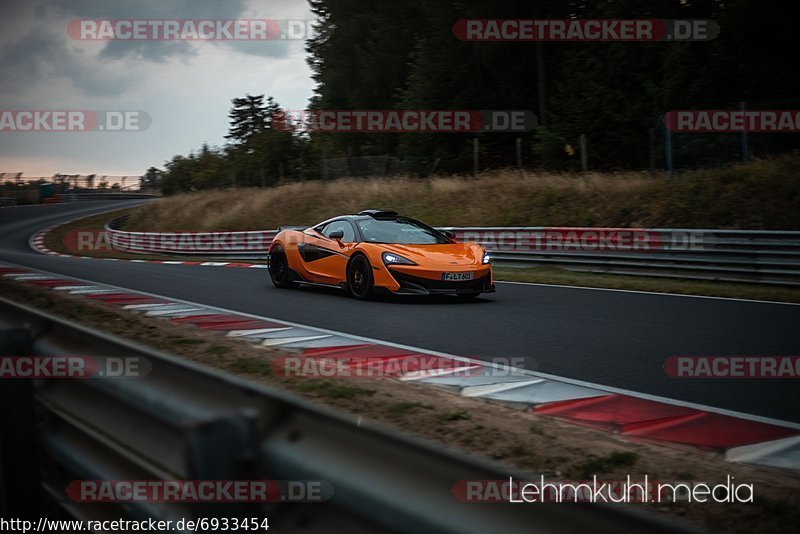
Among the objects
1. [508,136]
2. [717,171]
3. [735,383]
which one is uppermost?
[508,136]

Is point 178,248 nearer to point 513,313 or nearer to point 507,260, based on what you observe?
point 507,260

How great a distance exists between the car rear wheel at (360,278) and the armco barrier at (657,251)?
5.97m

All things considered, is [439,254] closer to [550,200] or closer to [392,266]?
[392,266]

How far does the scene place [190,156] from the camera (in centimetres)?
5875

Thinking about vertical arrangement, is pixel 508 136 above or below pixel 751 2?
below

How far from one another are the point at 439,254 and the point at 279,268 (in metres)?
3.42

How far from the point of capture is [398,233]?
11.6 meters

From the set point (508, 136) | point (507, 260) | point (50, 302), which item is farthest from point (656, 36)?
point (50, 302)

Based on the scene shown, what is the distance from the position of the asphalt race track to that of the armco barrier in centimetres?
261

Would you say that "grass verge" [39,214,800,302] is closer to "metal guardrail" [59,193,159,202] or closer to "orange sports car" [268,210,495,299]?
"orange sports car" [268,210,495,299]

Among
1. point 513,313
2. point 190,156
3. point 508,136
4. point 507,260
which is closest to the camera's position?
point 513,313

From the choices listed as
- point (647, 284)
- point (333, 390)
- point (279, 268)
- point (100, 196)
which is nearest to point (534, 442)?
point (333, 390)

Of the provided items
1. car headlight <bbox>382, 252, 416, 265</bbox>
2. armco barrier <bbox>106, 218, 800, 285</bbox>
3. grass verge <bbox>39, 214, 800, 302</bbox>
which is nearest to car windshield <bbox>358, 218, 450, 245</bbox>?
car headlight <bbox>382, 252, 416, 265</bbox>

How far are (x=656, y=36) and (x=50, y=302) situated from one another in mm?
26066
